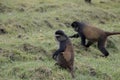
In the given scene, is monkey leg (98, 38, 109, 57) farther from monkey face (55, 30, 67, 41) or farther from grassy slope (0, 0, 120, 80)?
monkey face (55, 30, 67, 41)

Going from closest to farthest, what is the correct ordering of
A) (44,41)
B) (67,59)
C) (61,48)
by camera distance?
1. (67,59)
2. (61,48)
3. (44,41)

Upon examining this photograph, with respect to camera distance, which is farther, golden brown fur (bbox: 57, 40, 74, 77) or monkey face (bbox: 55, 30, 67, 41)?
monkey face (bbox: 55, 30, 67, 41)

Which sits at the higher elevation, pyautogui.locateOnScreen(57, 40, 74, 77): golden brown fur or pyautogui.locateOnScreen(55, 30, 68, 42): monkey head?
pyautogui.locateOnScreen(55, 30, 68, 42): monkey head

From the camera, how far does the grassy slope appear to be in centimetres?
979

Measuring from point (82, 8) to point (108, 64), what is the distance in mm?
8060

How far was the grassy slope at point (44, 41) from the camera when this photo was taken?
9.79 m

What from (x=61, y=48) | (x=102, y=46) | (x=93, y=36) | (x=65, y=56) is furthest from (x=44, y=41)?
(x=65, y=56)

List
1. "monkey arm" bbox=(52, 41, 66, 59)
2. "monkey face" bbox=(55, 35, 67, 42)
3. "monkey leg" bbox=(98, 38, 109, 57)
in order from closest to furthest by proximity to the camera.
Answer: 1. "monkey arm" bbox=(52, 41, 66, 59)
2. "monkey face" bbox=(55, 35, 67, 42)
3. "monkey leg" bbox=(98, 38, 109, 57)

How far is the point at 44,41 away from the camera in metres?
12.6

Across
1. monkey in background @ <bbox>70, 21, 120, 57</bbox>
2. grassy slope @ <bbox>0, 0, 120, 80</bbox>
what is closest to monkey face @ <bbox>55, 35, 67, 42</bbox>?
grassy slope @ <bbox>0, 0, 120, 80</bbox>

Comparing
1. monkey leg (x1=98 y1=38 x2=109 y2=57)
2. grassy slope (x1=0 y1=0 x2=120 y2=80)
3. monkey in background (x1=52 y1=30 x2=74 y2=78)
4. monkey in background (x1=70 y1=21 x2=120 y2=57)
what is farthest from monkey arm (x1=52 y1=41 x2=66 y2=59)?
monkey leg (x1=98 y1=38 x2=109 y2=57)

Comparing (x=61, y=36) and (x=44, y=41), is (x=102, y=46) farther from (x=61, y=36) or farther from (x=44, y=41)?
(x=61, y=36)

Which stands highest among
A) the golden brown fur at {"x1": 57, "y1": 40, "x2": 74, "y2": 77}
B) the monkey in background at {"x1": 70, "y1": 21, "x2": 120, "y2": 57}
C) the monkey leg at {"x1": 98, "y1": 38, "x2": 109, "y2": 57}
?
the golden brown fur at {"x1": 57, "y1": 40, "x2": 74, "y2": 77}

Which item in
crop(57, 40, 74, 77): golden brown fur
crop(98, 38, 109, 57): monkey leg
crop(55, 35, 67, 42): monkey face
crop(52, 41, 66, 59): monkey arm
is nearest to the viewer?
crop(57, 40, 74, 77): golden brown fur
